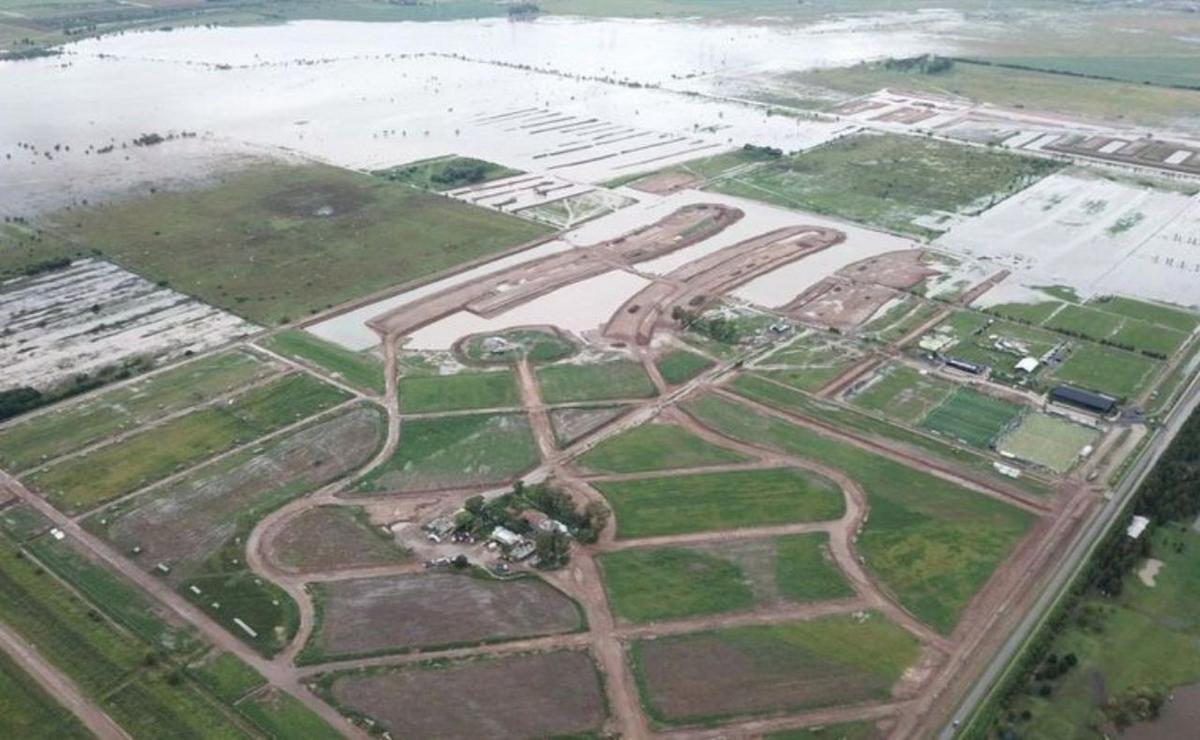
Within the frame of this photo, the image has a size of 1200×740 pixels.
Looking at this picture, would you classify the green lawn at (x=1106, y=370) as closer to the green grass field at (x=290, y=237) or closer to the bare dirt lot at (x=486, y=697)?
the bare dirt lot at (x=486, y=697)

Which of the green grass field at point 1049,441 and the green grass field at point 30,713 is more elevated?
the green grass field at point 1049,441

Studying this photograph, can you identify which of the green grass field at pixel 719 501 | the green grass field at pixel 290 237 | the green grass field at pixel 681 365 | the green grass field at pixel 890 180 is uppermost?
the green grass field at pixel 890 180

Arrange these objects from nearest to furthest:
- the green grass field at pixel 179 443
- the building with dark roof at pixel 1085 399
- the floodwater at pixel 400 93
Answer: the green grass field at pixel 179 443, the building with dark roof at pixel 1085 399, the floodwater at pixel 400 93

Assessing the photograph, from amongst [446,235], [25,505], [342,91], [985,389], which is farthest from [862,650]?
[342,91]

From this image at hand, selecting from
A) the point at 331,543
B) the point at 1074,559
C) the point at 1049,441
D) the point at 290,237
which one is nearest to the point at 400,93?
the point at 290,237

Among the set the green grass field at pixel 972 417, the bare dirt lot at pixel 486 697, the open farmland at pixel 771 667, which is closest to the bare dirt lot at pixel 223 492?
the bare dirt lot at pixel 486 697

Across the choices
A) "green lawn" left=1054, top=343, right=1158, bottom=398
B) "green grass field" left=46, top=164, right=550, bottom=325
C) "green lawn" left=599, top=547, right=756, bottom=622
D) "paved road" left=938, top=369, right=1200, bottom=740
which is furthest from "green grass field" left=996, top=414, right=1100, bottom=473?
"green grass field" left=46, top=164, right=550, bottom=325
